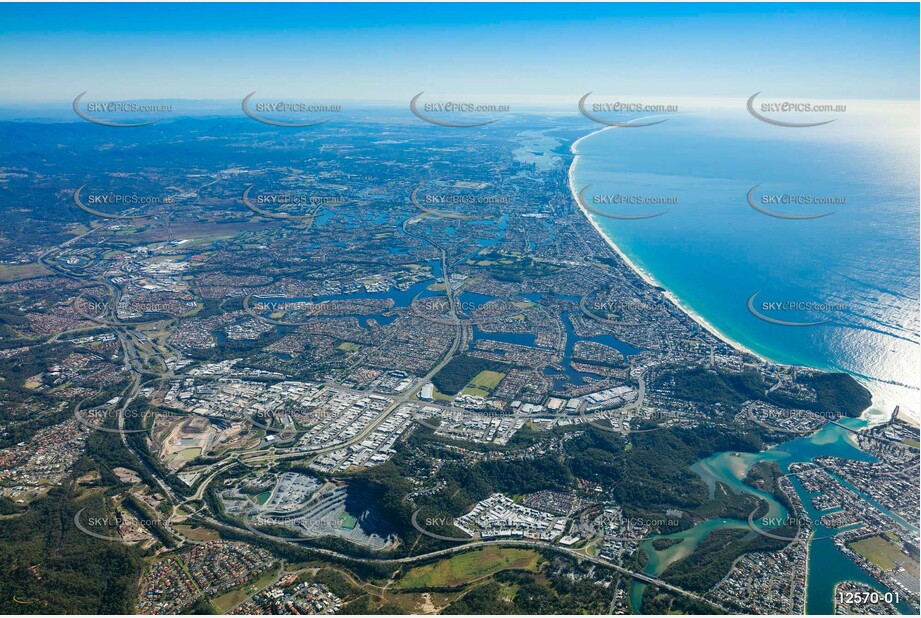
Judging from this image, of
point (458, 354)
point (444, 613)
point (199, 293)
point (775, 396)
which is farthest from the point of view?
point (199, 293)

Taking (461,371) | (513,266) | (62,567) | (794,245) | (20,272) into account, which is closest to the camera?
(62,567)

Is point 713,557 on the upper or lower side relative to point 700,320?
lower

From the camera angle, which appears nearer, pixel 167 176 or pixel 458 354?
pixel 458 354

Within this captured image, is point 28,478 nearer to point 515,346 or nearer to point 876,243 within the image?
point 515,346

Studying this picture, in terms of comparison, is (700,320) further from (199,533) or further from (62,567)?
(62,567)

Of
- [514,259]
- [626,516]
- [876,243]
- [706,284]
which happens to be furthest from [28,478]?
[876,243]

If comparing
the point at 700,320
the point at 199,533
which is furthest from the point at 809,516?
the point at 199,533
